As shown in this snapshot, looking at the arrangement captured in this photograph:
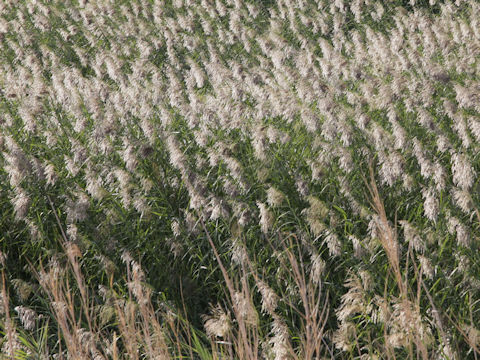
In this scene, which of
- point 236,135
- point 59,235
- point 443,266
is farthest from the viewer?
point 236,135

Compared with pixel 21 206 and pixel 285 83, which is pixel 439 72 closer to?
pixel 285 83

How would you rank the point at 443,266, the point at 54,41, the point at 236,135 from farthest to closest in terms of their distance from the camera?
the point at 54,41, the point at 236,135, the point at 443,266

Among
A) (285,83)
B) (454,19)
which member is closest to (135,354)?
(285,83)

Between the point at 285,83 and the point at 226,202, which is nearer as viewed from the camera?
the point at 226,202

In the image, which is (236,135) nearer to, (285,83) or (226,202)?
(285,83)

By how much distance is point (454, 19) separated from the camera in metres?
8.03

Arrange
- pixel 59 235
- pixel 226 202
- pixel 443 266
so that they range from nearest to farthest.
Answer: pixel 443 266 < pixel 226 202 < pixel 59 235

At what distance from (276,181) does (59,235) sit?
1.45 meters

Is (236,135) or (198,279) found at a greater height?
(236,135)

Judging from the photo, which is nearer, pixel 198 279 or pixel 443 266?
pixel 443 266

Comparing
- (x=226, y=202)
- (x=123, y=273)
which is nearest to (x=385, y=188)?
(x=226, y=202)

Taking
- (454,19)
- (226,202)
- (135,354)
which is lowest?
(454,19)

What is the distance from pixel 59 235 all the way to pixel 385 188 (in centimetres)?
213

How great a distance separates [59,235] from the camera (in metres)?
4.07
